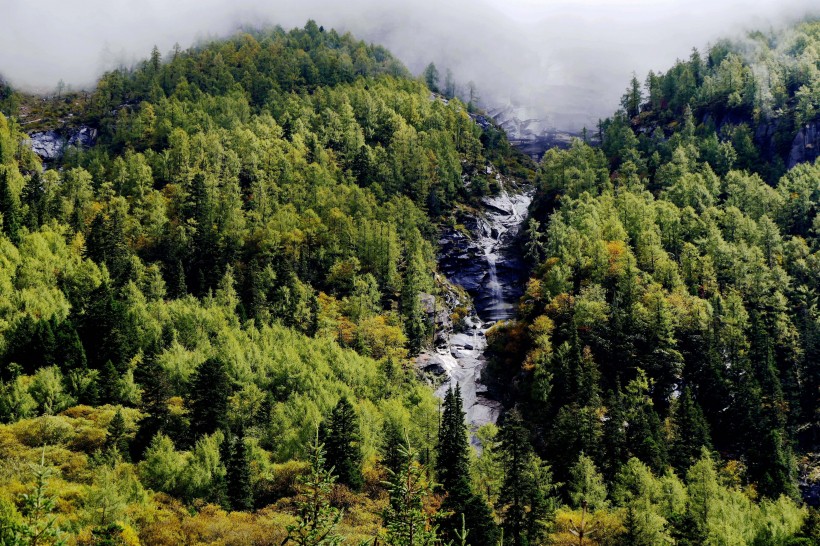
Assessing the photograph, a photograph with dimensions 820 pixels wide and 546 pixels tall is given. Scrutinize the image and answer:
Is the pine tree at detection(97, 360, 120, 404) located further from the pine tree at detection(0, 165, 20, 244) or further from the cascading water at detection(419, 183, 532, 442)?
the cascading water at detection(419, 183, 532, 442)

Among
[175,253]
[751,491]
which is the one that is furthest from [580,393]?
[175,253]

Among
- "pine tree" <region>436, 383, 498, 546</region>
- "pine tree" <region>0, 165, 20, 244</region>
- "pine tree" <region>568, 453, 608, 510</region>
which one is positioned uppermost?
"pine tree" <region>0, 165, 20, 244</region>

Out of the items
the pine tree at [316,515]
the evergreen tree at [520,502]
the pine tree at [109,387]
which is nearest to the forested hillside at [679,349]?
the evergreen tree at [520,502]

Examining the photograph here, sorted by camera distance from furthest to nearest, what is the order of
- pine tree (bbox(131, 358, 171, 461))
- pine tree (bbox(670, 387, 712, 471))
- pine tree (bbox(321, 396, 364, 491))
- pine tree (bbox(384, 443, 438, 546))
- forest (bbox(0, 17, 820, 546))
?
1. pine tree (bbox(670, 387, 712, 471))
2. pine tree (bbox(131, 358, 171, 461))
3. pine tree (bbox(321, 396, 364, 491))
4. forest (bbox(0, 17, 820, 546))
5. pine tree (bbox(384, 443, 438, 546))

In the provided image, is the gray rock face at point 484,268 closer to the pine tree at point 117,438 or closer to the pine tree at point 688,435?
the pine tree at point 688,435

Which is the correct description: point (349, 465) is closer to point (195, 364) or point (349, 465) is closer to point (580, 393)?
point (195, 364)

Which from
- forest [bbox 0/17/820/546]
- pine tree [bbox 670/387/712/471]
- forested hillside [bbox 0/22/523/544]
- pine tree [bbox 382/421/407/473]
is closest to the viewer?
forest [bbox 0/17/820/546]

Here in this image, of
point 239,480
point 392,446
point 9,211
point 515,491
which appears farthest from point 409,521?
point 9,211

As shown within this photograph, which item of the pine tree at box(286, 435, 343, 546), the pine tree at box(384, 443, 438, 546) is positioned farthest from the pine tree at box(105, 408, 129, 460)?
the pine tree at box(286, 435, 343, 546)
